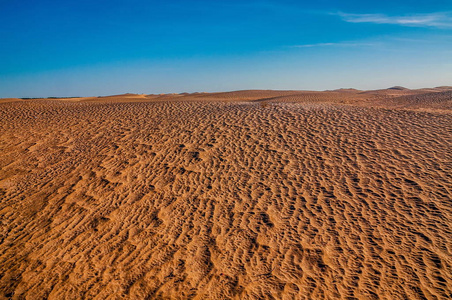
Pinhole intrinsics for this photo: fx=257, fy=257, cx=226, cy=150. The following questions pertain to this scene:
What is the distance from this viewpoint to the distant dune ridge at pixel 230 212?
3.89 m

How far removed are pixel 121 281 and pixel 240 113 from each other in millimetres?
9359

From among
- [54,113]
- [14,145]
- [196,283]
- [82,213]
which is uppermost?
[54,113]

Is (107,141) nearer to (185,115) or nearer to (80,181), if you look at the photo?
(80,181)

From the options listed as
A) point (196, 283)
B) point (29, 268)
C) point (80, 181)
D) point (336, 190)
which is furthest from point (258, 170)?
point (29, 268)

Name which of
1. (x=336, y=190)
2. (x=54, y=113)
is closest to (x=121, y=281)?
(x=336, y=190)

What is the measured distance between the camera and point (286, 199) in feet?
19.1

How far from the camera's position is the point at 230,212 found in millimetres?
5496

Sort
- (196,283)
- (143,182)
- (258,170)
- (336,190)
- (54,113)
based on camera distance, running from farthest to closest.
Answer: (54,113)
(258,170)
(143,182)
(336,190)
(196,283)

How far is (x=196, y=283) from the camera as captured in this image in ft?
12.8

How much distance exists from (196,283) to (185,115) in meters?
9.18

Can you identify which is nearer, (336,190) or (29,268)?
(29,268)

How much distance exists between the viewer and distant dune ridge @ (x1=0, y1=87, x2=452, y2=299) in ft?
12.8

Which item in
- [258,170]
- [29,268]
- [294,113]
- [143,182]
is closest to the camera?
[29,268]

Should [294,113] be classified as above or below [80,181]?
above
